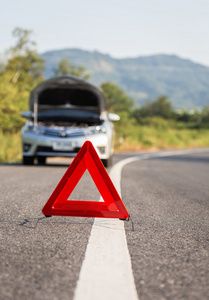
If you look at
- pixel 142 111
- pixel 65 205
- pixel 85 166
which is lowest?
pixel 142 111

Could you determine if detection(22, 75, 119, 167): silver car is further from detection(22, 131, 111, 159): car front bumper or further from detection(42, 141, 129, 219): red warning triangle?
detection(42, 141, 129, 219): red warning triangle

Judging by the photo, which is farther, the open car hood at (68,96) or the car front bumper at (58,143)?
the open car hood at (68,96)

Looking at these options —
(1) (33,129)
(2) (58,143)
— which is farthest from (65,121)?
(2) (58,143)

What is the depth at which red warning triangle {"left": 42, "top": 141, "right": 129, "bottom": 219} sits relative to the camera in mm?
3543

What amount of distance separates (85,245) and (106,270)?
1.80ft

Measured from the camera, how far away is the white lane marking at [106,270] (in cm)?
202

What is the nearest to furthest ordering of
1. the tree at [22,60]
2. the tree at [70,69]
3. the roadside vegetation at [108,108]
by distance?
the roadside vegetation at [108,108] → the tree at [22,60] → the tree at [70,69]

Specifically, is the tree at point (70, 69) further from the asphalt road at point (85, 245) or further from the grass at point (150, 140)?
the asphalt road at point (85, 245)

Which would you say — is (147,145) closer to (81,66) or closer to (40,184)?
(40,184)

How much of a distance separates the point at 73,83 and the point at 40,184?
5.00 metres

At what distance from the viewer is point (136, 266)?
2.46 m

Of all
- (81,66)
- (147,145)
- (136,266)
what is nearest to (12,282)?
(136,266)

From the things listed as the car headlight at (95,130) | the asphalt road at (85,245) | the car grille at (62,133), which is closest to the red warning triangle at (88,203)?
the asphalt road at (85,245)

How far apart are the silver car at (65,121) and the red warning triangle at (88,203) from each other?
5484mm
